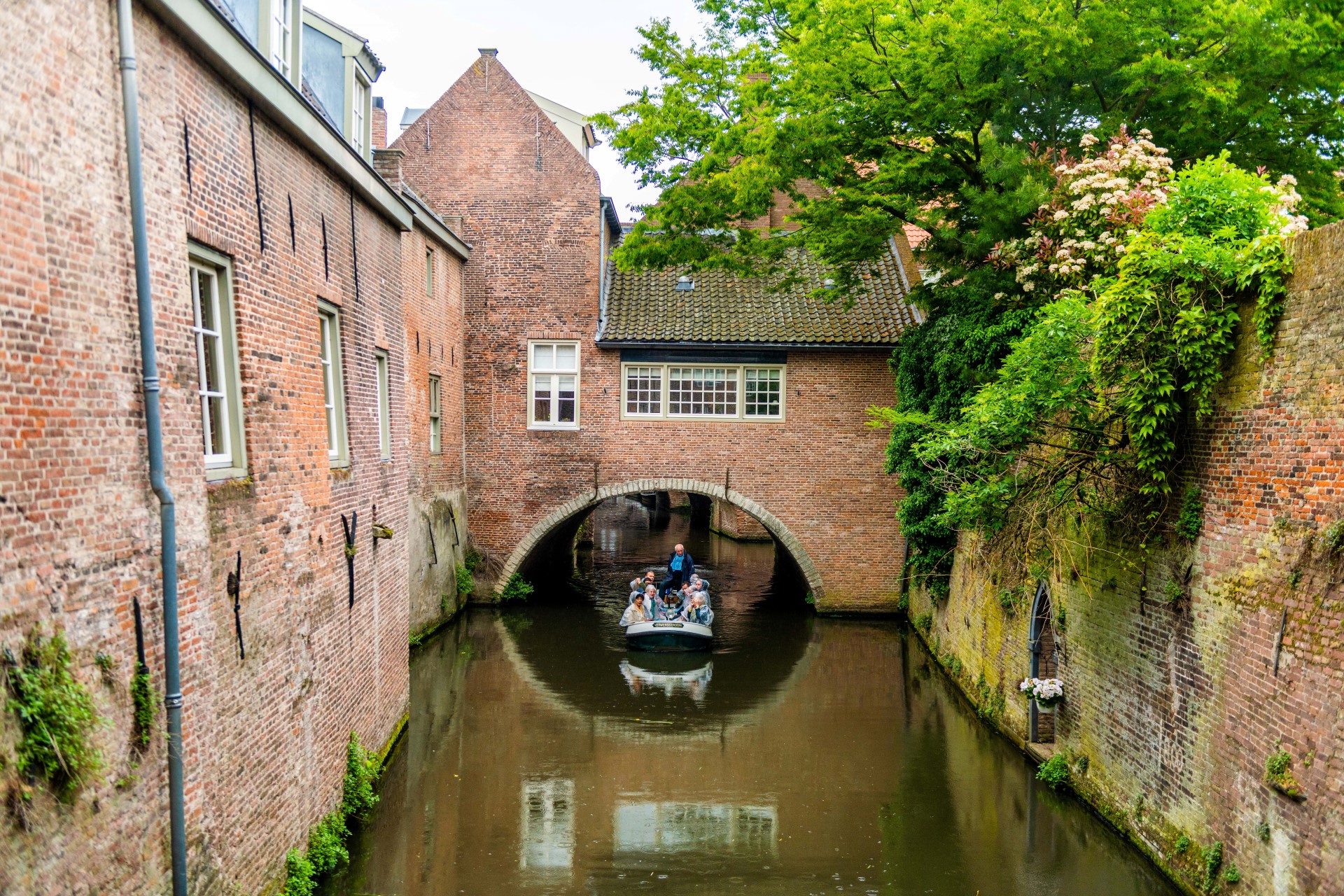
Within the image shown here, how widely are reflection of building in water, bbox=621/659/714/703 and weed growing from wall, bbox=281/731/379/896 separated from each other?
5.36 meters

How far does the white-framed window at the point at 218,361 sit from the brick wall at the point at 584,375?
45.0 feet

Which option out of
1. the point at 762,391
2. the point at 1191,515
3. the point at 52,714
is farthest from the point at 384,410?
the point at 762,391

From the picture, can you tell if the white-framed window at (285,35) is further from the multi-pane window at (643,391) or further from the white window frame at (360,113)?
the multi-pane window at (643,391)

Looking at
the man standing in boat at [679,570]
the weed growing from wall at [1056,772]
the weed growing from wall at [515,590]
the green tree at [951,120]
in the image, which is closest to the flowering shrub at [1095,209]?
the green tree at [951,120]

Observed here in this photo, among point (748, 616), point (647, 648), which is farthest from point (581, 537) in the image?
point (647, 648)

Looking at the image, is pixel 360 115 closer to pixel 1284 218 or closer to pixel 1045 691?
pixel 1284 218

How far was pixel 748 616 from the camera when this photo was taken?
20578 mm

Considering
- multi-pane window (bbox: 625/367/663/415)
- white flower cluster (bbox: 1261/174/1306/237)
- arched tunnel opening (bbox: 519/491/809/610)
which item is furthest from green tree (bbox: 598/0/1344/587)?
arched tunnel opening (bbox: 519/491/809/610)

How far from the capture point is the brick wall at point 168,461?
4148mm

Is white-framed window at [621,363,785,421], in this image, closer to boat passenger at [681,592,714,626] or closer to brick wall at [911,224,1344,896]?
boat passenger at [681,592,714,626]

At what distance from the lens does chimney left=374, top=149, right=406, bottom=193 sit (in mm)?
12594

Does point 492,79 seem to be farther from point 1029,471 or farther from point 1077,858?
point 1077,858

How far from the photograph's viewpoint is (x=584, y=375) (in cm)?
2030

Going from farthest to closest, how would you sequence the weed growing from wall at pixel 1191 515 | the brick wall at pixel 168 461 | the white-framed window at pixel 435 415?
1. the white-framed window at pixel 435 415
2. the weed growing from wall at pixel 1191 515
3. the brick wall at pixel 168 461
